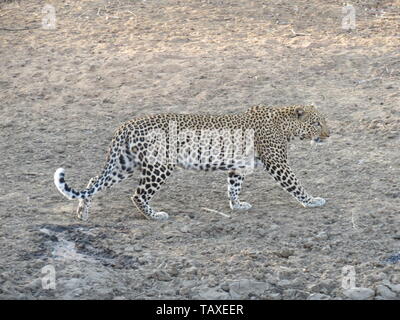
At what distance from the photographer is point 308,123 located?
10281 millimetres

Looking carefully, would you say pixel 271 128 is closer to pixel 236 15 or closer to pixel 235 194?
pixel 235 194

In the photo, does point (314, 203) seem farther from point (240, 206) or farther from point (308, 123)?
point (308, 123)

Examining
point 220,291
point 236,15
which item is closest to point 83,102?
point 236,15

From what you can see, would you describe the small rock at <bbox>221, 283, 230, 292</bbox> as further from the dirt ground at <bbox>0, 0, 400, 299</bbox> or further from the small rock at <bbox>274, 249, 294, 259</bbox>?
the small rock at <bbox>274, 249, 294, 259</bbox>

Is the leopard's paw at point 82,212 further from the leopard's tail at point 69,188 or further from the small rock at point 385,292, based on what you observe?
the small rock at point 385,292

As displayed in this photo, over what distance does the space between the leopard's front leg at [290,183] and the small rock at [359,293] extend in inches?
85.6

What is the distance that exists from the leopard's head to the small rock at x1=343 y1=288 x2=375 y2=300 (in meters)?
2.86

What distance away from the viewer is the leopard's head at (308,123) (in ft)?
33.6

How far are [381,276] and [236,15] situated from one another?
9.10m

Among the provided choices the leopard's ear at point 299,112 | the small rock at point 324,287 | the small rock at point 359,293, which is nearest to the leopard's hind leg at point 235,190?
the leopard's ear at point 299,112

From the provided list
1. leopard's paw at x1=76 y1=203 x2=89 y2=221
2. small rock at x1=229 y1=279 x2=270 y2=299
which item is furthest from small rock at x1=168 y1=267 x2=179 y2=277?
leopard's paw at x1=76 y1=203 x2=89 y2=221

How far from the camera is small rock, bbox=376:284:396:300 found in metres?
7.80

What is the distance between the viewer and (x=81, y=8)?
17078mm

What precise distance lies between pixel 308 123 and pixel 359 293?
3006 millimetres
